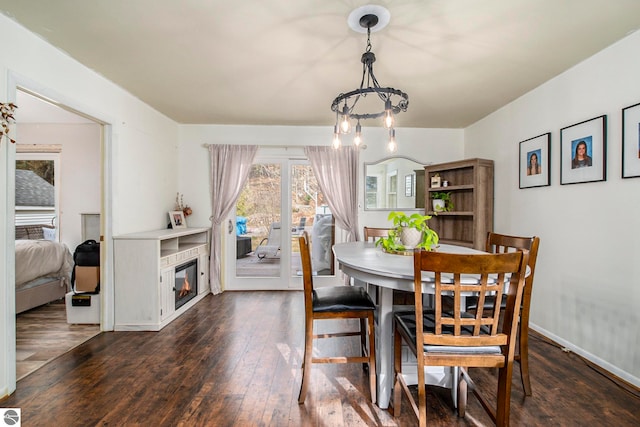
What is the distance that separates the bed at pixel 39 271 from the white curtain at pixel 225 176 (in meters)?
1.81

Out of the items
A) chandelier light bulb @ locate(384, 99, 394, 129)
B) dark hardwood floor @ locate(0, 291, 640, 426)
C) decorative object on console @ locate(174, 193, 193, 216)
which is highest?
chandelier light bulb @ locate(384, 99, 394, 129)

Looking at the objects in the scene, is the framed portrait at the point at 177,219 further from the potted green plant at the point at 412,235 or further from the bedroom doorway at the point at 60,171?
the potted green plant at the point at 412,235

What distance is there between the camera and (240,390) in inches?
81.1

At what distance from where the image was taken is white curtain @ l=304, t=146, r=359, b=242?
14.5 ft

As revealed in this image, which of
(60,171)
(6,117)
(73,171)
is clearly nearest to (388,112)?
(6,117)

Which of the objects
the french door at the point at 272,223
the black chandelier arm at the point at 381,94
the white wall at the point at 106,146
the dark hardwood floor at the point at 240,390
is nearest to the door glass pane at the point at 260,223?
the french door at the point at 272,223

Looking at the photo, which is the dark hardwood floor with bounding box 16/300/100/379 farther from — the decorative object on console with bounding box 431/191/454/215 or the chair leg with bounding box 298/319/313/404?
the decorative object on console with bounding box 431/191/454/215

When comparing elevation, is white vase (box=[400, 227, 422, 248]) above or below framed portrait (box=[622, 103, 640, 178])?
below

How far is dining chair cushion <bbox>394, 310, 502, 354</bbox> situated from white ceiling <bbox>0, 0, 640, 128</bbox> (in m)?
1.81

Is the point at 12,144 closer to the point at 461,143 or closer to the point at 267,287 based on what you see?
the point at 267,287

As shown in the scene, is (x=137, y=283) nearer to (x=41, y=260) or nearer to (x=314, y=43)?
(x=41, y=260)

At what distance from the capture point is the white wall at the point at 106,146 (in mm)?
1995

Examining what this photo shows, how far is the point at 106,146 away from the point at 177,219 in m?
1.32

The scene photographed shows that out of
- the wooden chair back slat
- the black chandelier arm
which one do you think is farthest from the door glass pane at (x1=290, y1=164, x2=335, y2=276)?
the wooden chair back slat
